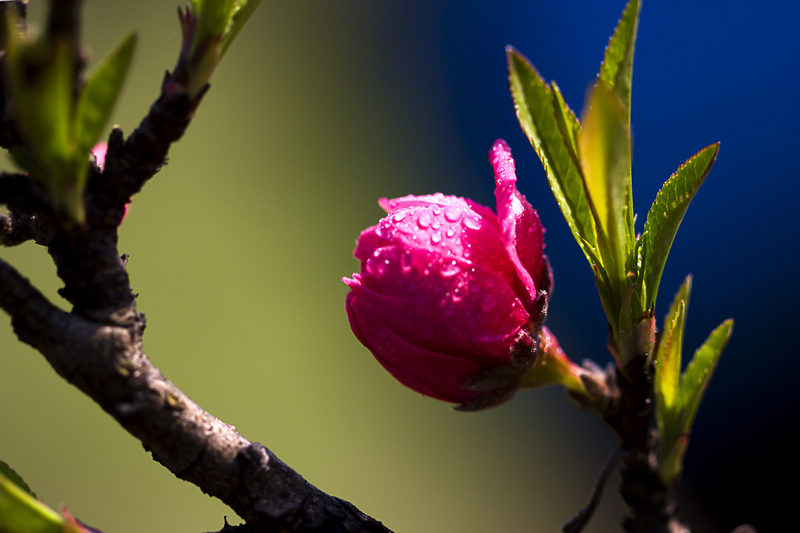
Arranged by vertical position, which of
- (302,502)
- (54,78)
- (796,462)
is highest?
(796,462)

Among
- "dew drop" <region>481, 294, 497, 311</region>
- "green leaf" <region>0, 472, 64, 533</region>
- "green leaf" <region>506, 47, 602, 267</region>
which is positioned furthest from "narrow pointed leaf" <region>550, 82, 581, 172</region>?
"green leaf" <region>0, 472, 64, 533</region>

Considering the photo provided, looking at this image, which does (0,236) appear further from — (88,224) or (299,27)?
(299,27)

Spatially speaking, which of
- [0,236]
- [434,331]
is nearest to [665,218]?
[434,331]

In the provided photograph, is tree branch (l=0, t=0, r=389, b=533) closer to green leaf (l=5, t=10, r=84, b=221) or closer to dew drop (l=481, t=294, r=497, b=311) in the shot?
green leaf (l=5, t=10, r=84, b=221)

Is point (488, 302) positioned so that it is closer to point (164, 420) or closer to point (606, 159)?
Answer: point (606, 159)

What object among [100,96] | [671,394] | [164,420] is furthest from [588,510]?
[100,96]

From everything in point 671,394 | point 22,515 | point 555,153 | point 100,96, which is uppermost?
point 555,153
